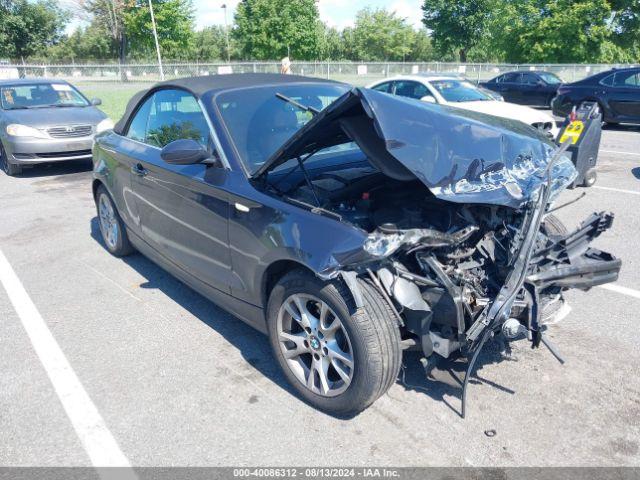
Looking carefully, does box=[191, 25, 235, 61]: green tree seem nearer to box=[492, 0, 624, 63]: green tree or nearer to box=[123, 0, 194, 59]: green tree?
box=[123, 0, 194, 59]: green tree

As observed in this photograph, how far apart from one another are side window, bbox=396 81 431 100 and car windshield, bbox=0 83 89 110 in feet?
22.1

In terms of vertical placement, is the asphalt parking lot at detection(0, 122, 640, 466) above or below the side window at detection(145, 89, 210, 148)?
below

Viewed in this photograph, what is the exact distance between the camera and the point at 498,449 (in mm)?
2602

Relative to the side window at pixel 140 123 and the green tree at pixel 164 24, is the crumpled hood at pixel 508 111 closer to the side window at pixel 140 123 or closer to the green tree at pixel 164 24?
the side window at pixel 140 123

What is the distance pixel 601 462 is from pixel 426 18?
6110cm

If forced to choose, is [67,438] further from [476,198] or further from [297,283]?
[476,198]

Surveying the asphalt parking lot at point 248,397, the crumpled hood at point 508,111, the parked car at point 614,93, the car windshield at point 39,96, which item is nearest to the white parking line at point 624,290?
the asphalt parking lot at point 248,397

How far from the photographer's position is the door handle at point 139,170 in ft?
13.5

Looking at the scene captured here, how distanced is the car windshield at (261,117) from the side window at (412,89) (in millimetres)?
7742

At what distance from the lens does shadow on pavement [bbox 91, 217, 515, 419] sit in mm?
3001

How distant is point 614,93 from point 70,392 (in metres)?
14.8

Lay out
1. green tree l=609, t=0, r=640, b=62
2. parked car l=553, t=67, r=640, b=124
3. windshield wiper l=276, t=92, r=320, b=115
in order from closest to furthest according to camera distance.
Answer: windshield wiper l=276, t=92, r=320, b=115
parked car l=553, t=67, r=640, b=124
green tree l=609, t=0, r=640, b=62

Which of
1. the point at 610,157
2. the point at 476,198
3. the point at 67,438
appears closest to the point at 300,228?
the point at 476,198

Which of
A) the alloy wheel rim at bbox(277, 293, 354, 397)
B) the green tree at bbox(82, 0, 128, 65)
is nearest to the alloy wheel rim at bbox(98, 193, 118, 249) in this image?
the alloy wheel rim at bbox(277, 293, 354, 397)
